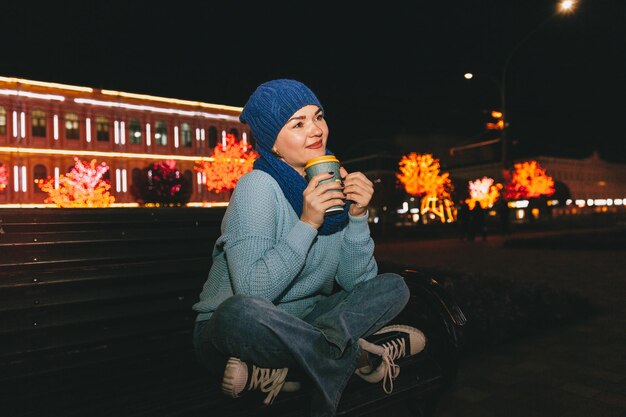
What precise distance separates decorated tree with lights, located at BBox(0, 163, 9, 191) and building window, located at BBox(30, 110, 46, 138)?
12.7 feet

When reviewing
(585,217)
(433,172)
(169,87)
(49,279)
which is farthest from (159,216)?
(169,87)

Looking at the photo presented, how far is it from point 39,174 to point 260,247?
1850 inches

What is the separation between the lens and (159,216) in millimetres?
3238

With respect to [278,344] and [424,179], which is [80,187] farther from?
[278,344]

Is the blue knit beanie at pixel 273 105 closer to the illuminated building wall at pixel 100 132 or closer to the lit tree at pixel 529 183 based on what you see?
the illuminated building wall at pixel 100 132

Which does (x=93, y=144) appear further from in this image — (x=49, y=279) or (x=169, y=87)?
(x=49, y=279)

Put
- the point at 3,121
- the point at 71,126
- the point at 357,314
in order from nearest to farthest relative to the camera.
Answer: the point at 357,314 → the point at 3,121 → the point at 71,126

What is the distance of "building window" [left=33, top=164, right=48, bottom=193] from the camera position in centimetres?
4228

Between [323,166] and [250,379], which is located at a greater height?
[323,166]

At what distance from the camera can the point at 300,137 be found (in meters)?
2.18

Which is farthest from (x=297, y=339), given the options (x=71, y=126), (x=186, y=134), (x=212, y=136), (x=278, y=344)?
(x=212, y=136)

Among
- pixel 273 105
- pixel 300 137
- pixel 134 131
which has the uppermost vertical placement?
pixel 134 131

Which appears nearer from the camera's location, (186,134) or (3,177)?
(3,177)

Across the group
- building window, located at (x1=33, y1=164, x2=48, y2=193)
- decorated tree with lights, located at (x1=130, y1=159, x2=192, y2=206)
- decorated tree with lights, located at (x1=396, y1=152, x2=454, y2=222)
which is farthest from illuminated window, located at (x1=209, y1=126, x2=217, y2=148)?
decorated tree with lights, located at (x1=396, y1=152, x2=454, y2=222)
